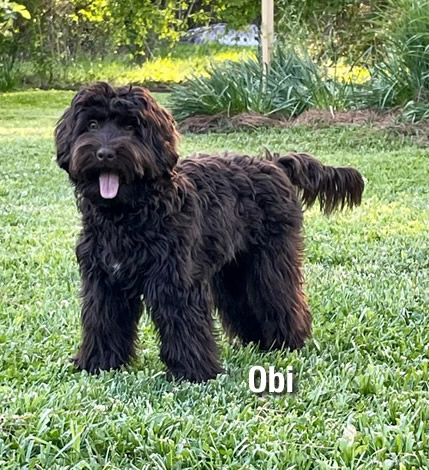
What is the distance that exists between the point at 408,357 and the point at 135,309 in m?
1.36

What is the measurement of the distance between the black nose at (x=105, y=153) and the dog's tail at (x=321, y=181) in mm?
1384

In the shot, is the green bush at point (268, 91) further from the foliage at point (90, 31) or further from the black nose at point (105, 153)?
the black nose at point (105, 153)

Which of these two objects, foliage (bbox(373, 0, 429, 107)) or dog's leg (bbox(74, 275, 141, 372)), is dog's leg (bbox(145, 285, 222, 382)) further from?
foliage (bbox(373, 0, 429, 107))

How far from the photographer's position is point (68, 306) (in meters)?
5.13

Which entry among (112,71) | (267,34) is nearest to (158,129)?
(267,34)

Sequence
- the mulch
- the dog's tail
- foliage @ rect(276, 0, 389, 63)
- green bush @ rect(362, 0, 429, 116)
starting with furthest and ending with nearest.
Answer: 1. foliage @ rect(276, 0, 389, 63)
2. green bush @ rect(362, 0, 429, 116)
3. the mulch
4. the dog's tail

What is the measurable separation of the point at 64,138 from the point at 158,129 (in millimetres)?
411

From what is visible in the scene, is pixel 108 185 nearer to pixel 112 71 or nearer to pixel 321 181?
pixel 321 181

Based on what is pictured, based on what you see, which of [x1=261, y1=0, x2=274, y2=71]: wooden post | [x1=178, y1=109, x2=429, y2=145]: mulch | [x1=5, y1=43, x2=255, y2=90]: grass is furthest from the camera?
[x1=5, y1=43, x2=255, y2=90]: grass

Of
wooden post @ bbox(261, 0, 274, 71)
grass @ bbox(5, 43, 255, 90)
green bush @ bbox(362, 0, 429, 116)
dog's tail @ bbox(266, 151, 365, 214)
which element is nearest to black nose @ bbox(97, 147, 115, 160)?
dog's tail @ bbox(266, 151, 365, 214)

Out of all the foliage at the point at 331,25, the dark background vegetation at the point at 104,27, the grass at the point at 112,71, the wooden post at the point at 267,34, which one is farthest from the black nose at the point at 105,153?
the grass at the point at 112,71

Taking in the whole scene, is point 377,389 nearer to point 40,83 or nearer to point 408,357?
point 408,357

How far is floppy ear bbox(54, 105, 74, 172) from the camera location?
3754 mm

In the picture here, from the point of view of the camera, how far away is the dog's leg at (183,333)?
151 inches
